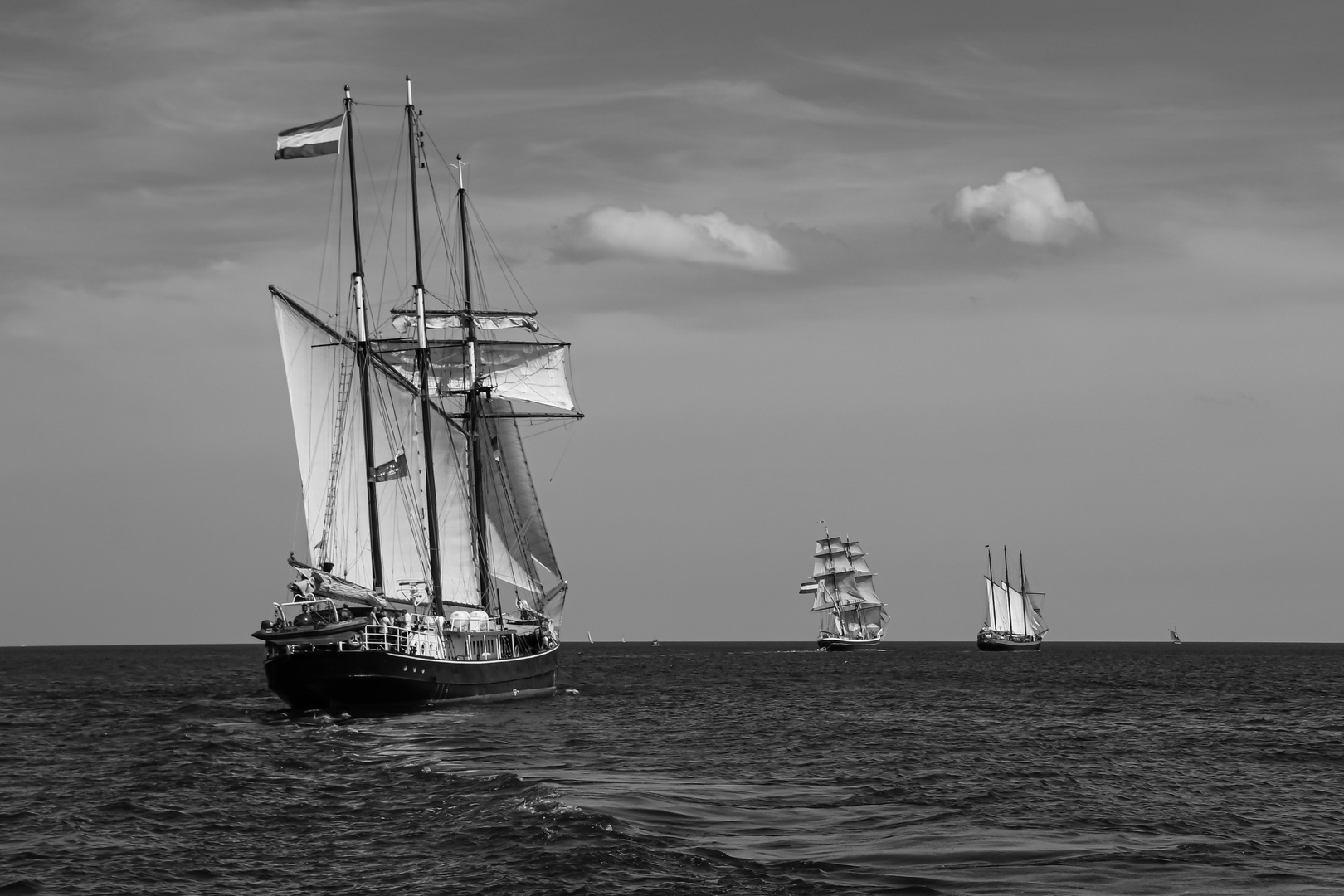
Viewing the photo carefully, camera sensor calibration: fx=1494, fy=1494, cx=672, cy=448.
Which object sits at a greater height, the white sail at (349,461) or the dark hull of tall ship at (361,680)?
the white sail at (349,461)

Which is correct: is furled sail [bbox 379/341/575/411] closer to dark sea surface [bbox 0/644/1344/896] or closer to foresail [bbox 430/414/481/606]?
foresail [bbox 430/414/481/606]

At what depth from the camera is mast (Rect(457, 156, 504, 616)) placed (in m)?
84.7

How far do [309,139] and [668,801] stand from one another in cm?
4541

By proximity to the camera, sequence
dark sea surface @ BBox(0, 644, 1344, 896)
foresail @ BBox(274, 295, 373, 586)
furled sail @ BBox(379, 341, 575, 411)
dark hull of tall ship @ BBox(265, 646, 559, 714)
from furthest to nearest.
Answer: furled sail @ BBox(379, 341, 575, 411) < foresail @ BBox(274, 295, 373, 586) < dark hull of tall ship @ BBox(265, 646, 559, 714) < dark sea surface @ BBox(0, 644, 1344, 896)

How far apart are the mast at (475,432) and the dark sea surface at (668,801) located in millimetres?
14352

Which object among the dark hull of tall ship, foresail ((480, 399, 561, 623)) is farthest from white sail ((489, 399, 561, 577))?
the dark hull of tall ship

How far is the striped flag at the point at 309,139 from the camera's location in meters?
71.1

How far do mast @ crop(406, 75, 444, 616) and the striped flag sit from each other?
1088 cm

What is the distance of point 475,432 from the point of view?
284 feet

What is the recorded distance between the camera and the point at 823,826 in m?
32.7

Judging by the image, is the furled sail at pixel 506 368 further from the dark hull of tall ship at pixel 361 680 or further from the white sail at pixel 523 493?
the dark hull of tall ship at pixel 361 680

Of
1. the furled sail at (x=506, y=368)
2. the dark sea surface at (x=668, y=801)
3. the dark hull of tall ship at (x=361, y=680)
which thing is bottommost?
the dark sea surface at (x=668, y=801)

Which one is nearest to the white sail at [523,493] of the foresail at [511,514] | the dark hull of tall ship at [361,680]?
the foresail at [511,514]

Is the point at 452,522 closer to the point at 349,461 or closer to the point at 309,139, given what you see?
the point at 349,461
